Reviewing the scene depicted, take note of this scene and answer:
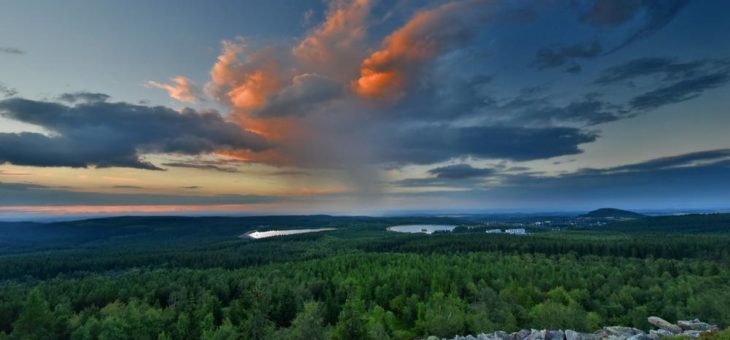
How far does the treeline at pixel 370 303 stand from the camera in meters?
68.7

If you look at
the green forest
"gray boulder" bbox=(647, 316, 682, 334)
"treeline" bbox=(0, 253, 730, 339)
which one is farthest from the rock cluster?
the green forest

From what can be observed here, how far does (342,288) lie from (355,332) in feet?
175

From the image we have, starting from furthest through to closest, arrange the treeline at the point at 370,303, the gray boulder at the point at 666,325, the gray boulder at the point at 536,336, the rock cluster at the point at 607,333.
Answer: the treeline at the point at 370,303, the gray boulder at the point at 666,325, the gray boulder at the point at 536,336, the rock cluster at the point at 607,333

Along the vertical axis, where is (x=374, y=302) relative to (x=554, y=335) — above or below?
below

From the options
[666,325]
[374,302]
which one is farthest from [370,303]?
[666,325]

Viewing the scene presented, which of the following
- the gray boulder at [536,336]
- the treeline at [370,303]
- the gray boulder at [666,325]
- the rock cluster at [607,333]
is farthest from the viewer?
the treeline at [370,303]

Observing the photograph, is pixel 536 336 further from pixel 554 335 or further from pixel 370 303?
pixel 370 303

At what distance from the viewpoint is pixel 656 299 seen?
294 feet

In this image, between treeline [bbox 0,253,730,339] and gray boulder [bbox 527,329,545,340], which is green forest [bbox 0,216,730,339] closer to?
treeline [bbox 0,253,730,339]

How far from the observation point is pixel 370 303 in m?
99.8

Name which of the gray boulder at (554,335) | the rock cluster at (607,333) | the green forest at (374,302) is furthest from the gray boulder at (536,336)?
the green forest at (374,302)

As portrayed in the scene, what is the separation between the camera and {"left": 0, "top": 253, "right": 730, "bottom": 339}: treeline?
225 feet

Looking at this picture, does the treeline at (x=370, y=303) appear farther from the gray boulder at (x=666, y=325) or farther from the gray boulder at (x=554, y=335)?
the gray boulder at (x=554, y=335)

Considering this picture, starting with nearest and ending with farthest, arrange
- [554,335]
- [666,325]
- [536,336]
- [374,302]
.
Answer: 1. [536,336]
2. [554,335]
3. [666,325]
4. [374,302]
